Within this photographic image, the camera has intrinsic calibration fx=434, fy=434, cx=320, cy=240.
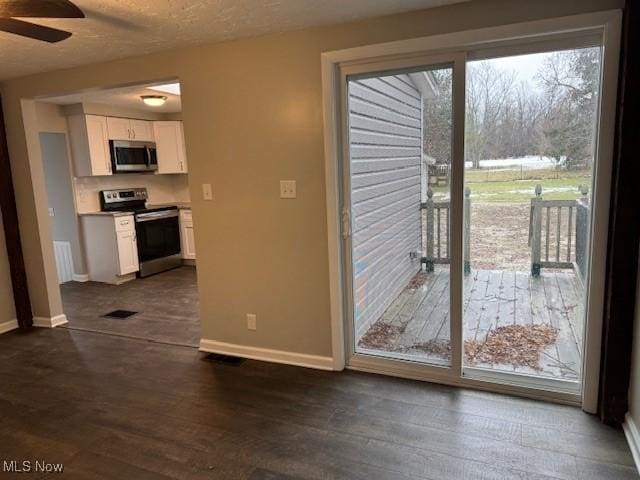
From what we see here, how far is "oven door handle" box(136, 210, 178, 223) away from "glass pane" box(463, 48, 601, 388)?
4.65 metres

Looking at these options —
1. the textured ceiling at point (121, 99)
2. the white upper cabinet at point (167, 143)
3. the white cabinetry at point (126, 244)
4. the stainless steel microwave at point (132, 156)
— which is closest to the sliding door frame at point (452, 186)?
the textured ceiling at point (121, 99)

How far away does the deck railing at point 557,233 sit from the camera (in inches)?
99.6

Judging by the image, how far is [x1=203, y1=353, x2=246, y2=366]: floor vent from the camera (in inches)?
130

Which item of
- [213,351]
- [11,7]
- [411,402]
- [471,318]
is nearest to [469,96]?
[471,318]

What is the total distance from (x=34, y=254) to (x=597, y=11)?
15.8ft

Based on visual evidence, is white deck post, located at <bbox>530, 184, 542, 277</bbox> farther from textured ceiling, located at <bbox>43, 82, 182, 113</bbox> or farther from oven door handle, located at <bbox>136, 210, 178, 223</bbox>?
oven door handle, located at <bbox>136, 210, 178, 223</bbox>

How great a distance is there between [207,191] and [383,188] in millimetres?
1320

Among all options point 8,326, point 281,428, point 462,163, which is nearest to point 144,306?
point 8,326

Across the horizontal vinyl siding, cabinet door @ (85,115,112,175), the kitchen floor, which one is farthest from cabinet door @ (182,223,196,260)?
the horizontal vinyl siding

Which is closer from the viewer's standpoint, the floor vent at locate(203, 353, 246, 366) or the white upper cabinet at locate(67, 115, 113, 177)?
the floor vent at locate(203, 353, 246, 366)

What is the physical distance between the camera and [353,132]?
9.66 feet

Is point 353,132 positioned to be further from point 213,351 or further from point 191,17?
point 213,351

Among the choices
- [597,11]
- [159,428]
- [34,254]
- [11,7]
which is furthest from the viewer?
[34,254]

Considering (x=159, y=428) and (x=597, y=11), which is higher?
(x=597, y=11)
